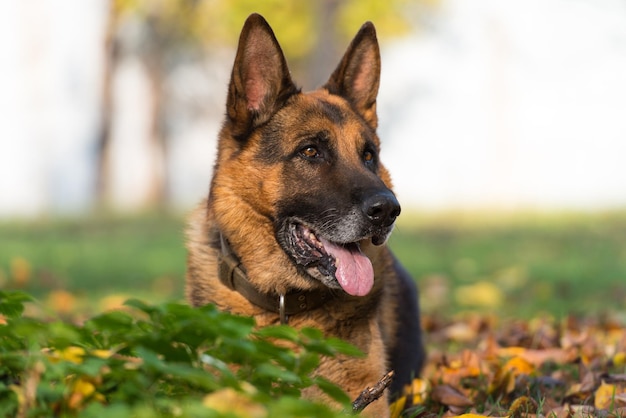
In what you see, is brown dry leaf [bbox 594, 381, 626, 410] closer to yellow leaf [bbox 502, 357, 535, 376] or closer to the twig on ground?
yellow leaf [bbox 502, 357, 535, 376]

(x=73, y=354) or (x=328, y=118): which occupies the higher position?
(x=328, y=118)

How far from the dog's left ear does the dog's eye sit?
57 centimetres

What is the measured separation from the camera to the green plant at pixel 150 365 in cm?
211

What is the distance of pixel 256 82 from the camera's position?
432 cm

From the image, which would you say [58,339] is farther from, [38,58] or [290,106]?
[38,58]

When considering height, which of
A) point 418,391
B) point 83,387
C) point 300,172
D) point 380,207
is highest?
point 300,172

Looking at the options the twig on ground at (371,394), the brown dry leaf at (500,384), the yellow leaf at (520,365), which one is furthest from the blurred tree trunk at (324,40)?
the twig on ground at (371,394)

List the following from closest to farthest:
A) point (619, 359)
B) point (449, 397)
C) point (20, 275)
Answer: point (449, 397) → point (619, 359) → point (20, 275)

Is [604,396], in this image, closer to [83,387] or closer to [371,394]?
[371,394]

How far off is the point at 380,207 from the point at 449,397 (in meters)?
0.94

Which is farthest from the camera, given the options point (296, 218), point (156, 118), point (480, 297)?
point (156, 118)

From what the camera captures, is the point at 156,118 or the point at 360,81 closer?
Result: the point at 360,81

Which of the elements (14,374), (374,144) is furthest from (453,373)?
(14,374)

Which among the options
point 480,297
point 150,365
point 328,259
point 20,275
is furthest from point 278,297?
point 20,275
